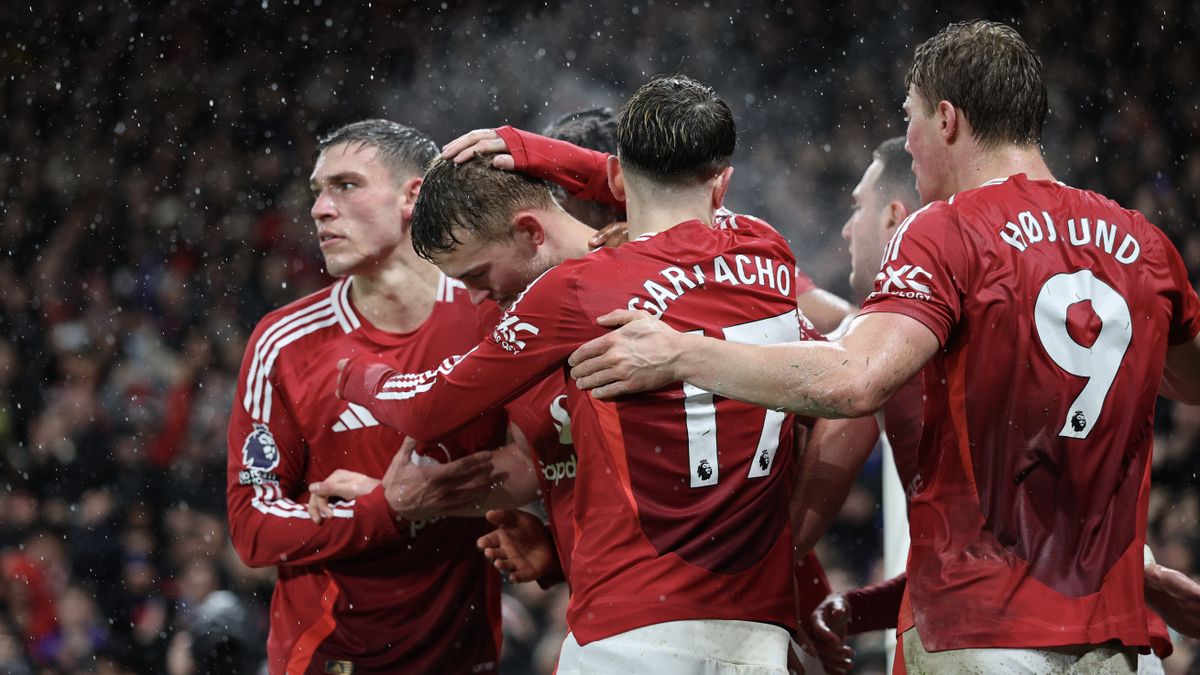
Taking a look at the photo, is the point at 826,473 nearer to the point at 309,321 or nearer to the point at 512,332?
the point at 512,332

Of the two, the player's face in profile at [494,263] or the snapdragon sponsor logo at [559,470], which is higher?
the player's face in profile at [494,263]

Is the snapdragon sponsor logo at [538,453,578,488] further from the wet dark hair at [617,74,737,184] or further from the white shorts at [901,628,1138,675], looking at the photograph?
the white shorts at [901,628,1138,675]

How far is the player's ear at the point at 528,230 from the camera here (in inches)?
117

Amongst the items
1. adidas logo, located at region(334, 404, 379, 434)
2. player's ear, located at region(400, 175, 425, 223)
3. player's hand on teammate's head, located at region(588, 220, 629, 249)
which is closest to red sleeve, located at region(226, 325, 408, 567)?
adidas logo, located at region(334, 404, 379, 434)

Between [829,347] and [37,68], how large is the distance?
389 inches

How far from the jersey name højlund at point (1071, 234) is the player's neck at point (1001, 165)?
151mm

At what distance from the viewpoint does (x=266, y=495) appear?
363 centimetres

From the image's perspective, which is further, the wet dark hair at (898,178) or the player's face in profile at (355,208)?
the wet dark hair at (898,178)

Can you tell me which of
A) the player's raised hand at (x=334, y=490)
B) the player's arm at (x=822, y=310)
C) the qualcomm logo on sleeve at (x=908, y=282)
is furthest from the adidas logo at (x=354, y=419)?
the qualcomm logo on sleeve at (x=908, y=282)

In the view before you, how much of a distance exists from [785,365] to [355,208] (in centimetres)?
189

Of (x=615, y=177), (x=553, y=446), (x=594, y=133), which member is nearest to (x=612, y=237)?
(x=615, y=177)

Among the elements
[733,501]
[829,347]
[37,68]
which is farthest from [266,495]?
[37,68]

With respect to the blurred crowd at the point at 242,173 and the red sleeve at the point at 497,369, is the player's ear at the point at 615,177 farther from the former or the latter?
the blurred crowd at the point at 242,173

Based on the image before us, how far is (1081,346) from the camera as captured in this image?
2.39m
